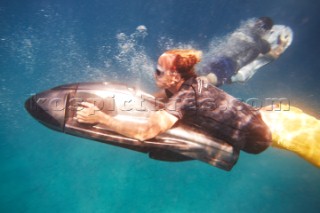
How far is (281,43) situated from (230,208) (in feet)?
38.0

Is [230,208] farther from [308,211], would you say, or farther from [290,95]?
[290,95]

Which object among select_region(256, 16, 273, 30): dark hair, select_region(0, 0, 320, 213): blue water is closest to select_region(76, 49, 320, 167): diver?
select_region(256, 16, 273, 30): dark hair

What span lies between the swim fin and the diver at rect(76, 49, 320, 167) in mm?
266

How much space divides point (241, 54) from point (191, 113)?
22.8 ft

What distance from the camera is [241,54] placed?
8867 mm

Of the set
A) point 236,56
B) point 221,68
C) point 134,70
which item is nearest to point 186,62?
point 221,68

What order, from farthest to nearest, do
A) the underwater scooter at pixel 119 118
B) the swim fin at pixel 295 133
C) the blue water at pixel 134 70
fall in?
the blue water at pixel 134 70
the swim fin at pixel 295 133
the underwater scooter at pixel 119 118

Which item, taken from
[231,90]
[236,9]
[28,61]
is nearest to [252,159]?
[231,90]

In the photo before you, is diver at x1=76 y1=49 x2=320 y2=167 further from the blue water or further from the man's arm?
the blue water

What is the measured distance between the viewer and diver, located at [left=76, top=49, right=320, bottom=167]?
268cm

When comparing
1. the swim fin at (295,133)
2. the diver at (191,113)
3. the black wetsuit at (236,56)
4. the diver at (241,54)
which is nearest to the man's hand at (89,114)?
the diver at (191,113)

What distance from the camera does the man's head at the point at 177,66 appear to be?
2.87 meters

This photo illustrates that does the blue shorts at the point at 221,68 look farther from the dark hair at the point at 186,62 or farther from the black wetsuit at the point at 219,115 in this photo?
the dark hair at the point at 186,62

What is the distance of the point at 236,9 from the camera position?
14.5 metres
